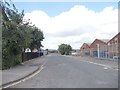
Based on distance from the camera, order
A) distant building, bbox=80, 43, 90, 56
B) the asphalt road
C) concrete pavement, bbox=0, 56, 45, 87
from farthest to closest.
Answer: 1. distant building, bbox=80, 43, 90, 56
2. concrete pavement, bbox=0, 56, 45, 87
3. the asphalt road

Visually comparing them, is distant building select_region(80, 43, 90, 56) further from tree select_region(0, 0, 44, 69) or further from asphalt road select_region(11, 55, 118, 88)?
asphalt road select_region(11, 55, 118, 88)

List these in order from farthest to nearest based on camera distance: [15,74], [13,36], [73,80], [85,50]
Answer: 1. [85,50]
2. [13,36]
3. [15,74]
4. [73,80]

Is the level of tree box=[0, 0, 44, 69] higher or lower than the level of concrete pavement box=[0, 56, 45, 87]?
higher

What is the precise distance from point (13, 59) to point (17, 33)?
9.64ft

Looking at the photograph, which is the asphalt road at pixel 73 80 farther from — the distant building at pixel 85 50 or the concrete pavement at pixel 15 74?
the distant building at pixel 85 50

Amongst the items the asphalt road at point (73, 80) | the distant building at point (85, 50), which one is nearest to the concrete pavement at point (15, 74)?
the asphalt road at point (73, 80)

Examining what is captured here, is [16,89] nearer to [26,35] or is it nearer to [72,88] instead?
[72,88]

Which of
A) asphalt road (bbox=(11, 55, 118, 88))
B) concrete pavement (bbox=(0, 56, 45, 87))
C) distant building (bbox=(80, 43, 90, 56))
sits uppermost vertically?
distant building (bbox=(80, 43, 90, 56))

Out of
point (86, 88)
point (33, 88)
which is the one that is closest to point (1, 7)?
point (33, 88)

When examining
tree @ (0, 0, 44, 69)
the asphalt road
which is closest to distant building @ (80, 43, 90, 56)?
tree @ (0, 0, 44, 69)

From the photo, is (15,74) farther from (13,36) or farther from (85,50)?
(85,50)

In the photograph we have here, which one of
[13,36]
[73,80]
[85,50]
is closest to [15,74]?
[73,80]

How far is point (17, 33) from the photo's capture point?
3534 centimetres

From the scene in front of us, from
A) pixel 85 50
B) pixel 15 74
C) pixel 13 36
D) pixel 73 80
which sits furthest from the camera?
pixel 85 50
